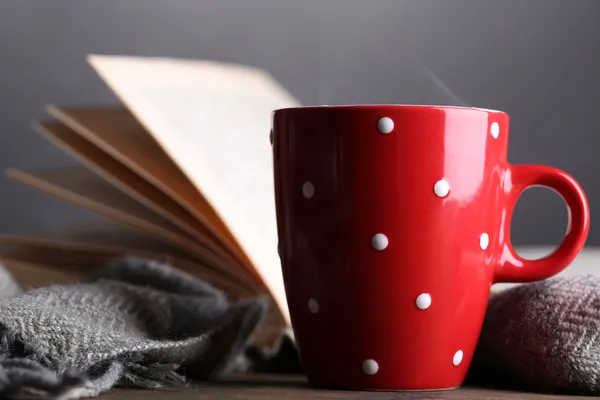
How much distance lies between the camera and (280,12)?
0.95 m

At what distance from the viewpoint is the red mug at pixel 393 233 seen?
426 mm

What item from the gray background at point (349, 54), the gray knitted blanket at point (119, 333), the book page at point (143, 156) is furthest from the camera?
the gray background at point (349, 54)

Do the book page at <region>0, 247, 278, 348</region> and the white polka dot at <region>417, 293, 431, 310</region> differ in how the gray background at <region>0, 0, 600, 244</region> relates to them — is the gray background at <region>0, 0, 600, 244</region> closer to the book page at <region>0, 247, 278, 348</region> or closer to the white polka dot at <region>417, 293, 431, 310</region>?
the book page at <region>0, 247, 278, 348</region>

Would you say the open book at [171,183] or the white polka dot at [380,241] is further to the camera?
the open book at [171,183]

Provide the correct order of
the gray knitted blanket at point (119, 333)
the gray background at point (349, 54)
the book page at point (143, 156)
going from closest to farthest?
the gray knitted blanket at point (119, 333), the book page at point (143, 156), the gray background at point (349, 54)

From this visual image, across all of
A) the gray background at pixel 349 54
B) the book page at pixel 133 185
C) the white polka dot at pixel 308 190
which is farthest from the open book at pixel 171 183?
the gray background at pixel 349 54

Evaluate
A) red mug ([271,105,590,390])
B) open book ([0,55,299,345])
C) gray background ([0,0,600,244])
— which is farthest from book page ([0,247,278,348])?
gray background ([0,0,600,244])

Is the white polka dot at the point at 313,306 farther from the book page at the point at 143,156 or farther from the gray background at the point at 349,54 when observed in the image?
the gray background at the point at 349,54

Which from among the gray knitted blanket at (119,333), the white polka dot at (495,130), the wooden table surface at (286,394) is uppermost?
the white polka dot at (495,130)

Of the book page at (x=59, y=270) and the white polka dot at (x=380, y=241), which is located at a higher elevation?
the white polka dot at (x=380, y=241)

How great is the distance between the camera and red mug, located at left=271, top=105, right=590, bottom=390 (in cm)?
43

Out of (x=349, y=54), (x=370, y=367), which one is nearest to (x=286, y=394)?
(x=370, y=367)

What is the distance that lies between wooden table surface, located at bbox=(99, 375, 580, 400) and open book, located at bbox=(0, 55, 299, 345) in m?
0.09

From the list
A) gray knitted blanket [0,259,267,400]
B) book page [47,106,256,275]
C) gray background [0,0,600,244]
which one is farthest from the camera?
gray background [0,0,600,244]
